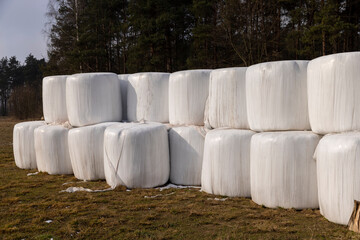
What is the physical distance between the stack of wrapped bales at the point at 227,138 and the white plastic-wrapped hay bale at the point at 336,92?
36.4 inches

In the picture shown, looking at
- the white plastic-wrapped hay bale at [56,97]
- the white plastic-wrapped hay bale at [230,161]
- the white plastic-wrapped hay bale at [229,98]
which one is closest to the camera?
the white plastic-wrapped hay bale at [230,161]

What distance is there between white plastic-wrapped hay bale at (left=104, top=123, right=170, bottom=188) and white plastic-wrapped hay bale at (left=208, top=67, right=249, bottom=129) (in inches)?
31.4

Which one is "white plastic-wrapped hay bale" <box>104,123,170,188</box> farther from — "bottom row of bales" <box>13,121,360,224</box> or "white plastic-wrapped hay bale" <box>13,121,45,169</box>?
"white plastic-wrapped hay bale" <box>13,121,45,169</box>

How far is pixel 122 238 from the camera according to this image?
9.23ft

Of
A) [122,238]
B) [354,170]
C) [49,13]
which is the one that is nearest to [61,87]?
[122,238]

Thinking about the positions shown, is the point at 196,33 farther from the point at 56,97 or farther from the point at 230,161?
the point at 230,161

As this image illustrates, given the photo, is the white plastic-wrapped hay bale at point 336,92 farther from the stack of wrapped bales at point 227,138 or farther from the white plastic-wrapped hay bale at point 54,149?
the white plastic-wrapped hay bale at point 54,149

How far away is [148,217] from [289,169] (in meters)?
1.40

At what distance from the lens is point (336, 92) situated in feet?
10.1

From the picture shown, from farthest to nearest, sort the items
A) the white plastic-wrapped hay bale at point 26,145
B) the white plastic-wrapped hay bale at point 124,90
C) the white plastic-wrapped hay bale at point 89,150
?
the white plastic-wrapped hay bale at point 26,145 → the white plastic-wrapped hay bale at point 124,90 → the white plastic-wrapped hay bale at point 89,150

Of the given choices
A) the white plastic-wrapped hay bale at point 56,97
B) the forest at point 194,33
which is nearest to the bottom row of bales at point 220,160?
the white plastic-wrapped hay bale at point 56,97

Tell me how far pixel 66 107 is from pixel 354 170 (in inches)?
176

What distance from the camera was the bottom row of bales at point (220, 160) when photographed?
116 inches

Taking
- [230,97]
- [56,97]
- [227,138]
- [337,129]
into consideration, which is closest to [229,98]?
[230,97]
